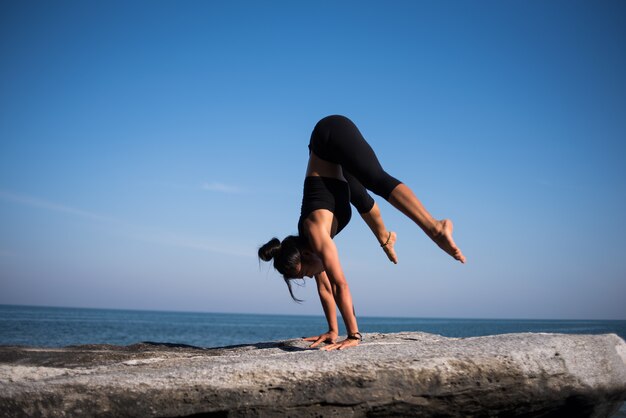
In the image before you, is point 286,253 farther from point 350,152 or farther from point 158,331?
point 158,331

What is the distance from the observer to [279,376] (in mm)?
3865

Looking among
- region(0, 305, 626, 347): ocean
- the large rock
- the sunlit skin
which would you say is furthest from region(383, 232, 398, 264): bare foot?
region(0, 305, 626, 347): ocean

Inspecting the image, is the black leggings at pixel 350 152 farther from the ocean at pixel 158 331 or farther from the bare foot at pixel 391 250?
the ocean at pixel 158 331

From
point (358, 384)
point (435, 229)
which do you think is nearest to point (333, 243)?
point (435, 229)

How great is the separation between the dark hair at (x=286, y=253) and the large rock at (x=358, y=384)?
1306 mm

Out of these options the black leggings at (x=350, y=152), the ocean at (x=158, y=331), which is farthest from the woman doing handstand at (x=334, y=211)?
the ocean at (x=158, y=331)

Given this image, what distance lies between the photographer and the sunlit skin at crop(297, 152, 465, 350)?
15.2ft

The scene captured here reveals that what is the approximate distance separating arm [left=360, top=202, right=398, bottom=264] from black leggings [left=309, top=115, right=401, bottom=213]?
119 cm

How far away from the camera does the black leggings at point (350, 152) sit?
4.82 m

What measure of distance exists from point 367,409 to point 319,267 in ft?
6.67

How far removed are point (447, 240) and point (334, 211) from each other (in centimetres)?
149

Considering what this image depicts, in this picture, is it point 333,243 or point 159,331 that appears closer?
point 333,243

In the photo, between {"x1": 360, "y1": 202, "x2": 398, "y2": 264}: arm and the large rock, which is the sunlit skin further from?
the large rock

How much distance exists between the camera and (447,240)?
453 centimetres
